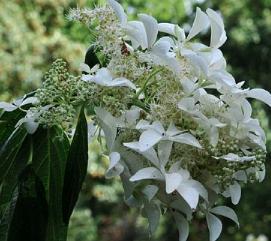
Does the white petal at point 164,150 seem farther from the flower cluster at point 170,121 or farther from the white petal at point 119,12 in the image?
the white petal at point 119,12

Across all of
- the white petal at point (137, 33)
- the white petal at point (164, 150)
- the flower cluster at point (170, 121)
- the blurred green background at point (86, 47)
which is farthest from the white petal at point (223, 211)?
the blurred green background at point (86, 47)

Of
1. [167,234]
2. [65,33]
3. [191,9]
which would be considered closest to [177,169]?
[65,33]

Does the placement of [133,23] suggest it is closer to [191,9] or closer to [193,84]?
[193,84]

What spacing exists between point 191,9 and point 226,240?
8.42 feet

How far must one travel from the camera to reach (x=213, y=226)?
0.75 meters

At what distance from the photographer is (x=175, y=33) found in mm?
792

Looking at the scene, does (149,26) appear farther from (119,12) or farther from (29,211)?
(29,211)

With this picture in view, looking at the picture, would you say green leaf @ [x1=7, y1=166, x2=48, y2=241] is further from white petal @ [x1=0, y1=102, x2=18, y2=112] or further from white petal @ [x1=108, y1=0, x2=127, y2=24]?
white petal @ [x1=108, y1=0, x2=127, y2=24]

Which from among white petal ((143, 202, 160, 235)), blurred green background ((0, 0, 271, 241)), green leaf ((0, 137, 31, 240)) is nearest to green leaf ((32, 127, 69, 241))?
green leaf ((0, 137, 31, 240))

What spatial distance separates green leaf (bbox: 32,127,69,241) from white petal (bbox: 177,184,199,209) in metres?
0.19

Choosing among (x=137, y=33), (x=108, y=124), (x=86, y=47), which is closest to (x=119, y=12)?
(x=137, y=33)

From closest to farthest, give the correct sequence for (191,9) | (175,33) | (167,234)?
1. (175,33)
2. (167,234)
3. (191,9)

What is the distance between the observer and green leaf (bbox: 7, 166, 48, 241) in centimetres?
75

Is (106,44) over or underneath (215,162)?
over
